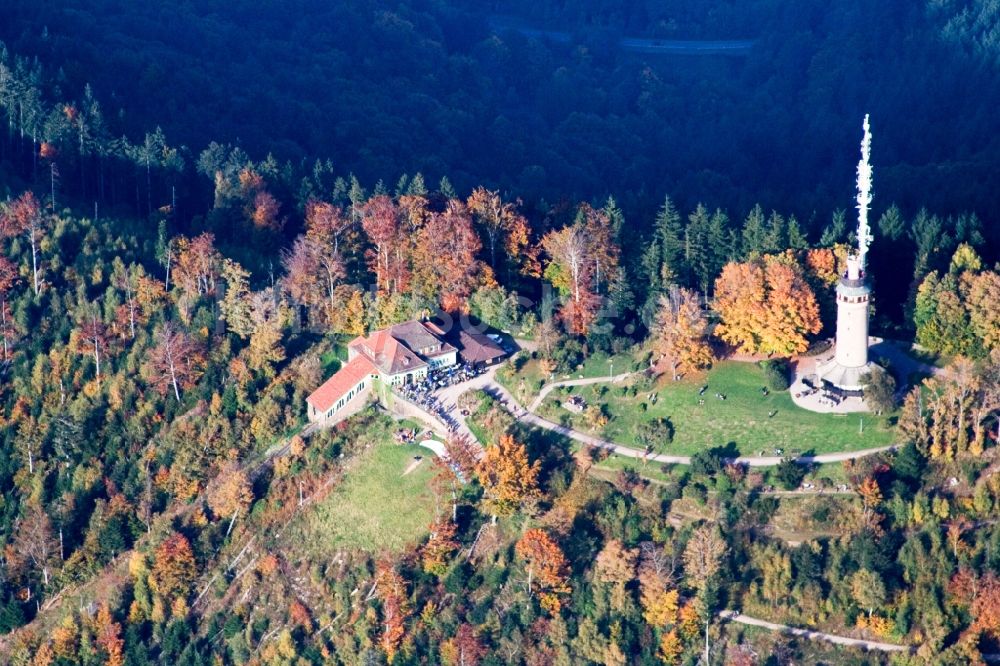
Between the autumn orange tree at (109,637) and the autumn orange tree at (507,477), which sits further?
the autumn orange tree at (109,637)

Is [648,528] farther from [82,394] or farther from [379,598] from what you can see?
A: [82,394]

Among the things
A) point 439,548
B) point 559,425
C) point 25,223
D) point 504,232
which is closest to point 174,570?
point 439,548

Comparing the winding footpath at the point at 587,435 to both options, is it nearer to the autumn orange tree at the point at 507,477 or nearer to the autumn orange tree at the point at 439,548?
the autumn orange tree at the point at 507,477

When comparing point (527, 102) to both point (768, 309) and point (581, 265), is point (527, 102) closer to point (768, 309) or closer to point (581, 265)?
point (581, 265)

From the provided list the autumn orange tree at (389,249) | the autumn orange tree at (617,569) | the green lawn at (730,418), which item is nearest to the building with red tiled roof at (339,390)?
the autumn orange tree at (389,249)

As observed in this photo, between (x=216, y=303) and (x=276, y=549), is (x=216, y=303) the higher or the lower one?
the higher one

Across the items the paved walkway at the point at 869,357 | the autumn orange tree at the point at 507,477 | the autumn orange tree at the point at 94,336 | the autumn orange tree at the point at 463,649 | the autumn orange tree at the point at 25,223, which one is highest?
the autumn orange tree at the point at 25,223

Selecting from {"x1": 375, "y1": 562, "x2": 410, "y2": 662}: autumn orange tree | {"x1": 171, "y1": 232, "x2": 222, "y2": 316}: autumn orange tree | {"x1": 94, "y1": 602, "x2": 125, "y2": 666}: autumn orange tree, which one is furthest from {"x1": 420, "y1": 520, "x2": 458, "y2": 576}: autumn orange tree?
{"x1": 171, "y1": 232, "x2": 222, "y2": 316}: autumn orange tree

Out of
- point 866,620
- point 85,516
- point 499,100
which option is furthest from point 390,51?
point 866,620
